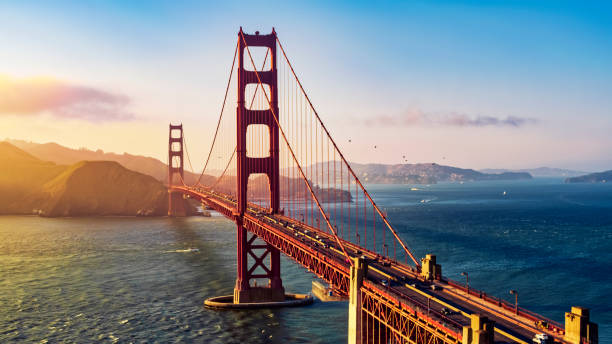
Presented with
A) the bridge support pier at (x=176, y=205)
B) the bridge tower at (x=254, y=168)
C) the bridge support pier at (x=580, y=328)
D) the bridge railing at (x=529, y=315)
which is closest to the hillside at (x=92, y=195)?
the bridge support pier at (x=176, y=205)

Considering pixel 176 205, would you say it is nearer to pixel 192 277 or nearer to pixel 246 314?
pixel 192 277

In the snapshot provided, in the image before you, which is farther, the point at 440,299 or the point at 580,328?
the point at 440,299

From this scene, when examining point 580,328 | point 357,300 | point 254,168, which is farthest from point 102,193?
point 580,328

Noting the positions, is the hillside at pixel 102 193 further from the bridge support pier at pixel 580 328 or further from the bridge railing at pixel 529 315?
the bridge support pier at pixel 580 328

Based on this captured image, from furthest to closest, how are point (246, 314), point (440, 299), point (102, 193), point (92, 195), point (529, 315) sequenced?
point (102, 193)
point (92, 195)
point (246, 314)
point (440, 299)
point (529, 315)

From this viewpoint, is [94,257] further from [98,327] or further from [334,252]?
[334,252]

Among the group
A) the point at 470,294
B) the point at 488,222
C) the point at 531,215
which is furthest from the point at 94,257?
the point at 531,215
